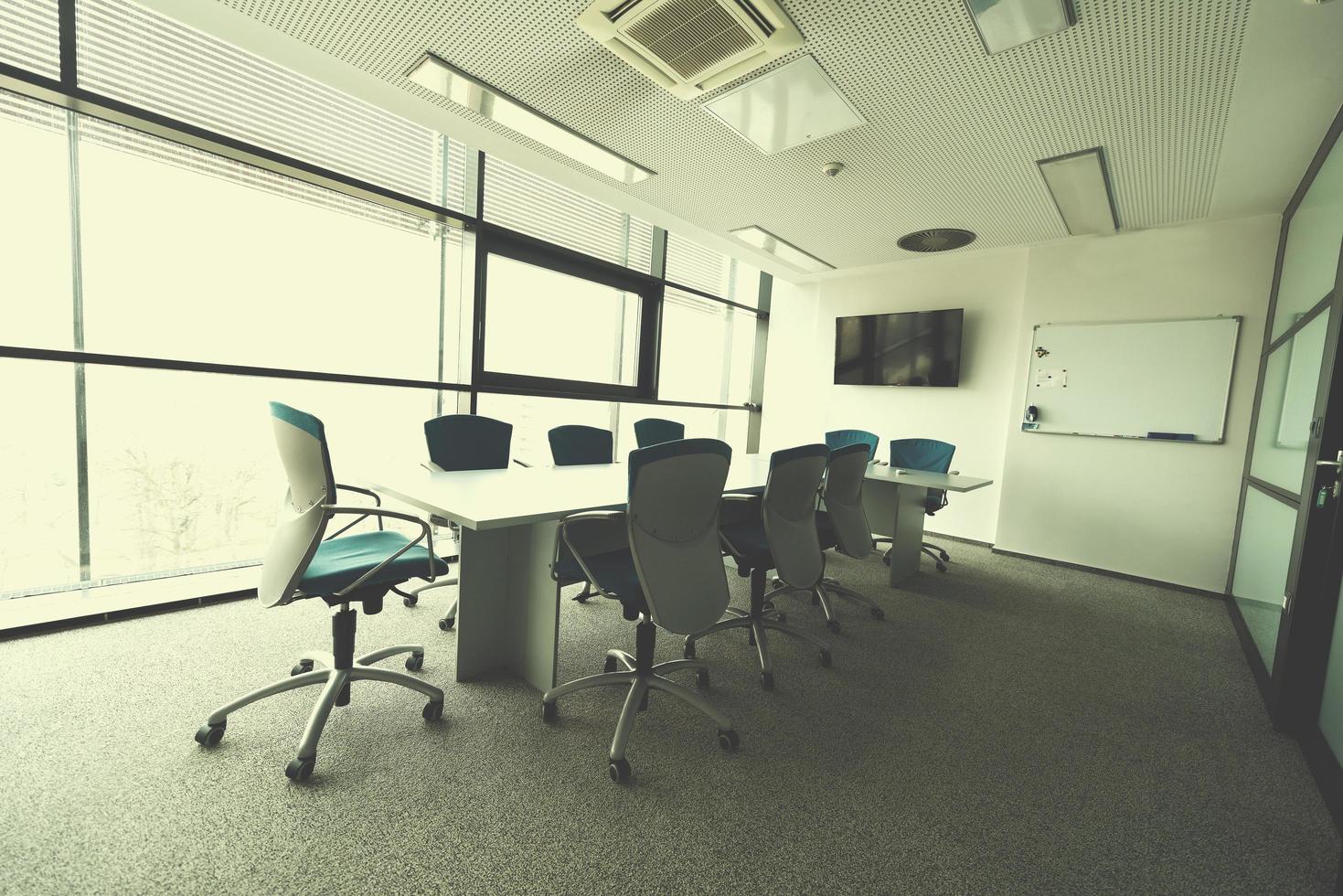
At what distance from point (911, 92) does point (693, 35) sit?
3.68 ft

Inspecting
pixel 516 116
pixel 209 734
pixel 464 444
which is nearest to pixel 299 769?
pixel 209 734

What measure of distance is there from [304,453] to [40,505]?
201cm

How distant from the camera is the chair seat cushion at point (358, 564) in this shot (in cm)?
173

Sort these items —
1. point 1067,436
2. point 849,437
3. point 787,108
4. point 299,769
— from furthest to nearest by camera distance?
point 849,437, point 1067,436, point 787,108, point 299,769

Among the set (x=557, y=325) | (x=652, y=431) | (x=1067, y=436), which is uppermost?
(x=557, y=325)

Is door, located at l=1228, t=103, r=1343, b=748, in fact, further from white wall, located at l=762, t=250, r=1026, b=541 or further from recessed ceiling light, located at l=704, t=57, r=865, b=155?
recessed ceiling light, located at l=704, t=57, r=865, b=155

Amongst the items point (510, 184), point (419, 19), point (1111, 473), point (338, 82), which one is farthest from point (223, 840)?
point (1111, 473)

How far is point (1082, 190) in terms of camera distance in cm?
350

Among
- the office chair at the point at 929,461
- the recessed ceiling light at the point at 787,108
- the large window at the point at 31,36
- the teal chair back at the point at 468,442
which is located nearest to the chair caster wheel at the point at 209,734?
the teal chair back at the point at 468,442

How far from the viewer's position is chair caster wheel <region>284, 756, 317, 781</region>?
5.32ft

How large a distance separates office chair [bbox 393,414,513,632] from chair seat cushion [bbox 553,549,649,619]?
3.61 ft

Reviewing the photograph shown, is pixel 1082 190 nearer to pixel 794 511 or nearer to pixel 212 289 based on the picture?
pixel 794 511

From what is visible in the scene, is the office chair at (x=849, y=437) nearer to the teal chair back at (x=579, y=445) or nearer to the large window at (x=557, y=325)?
the large window at (x=557, y=325)

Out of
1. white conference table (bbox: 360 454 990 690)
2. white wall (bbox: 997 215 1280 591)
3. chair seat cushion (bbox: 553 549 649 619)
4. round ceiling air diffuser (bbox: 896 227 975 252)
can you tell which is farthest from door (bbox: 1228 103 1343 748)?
white conference table (bbox: 360 454 990 690)
